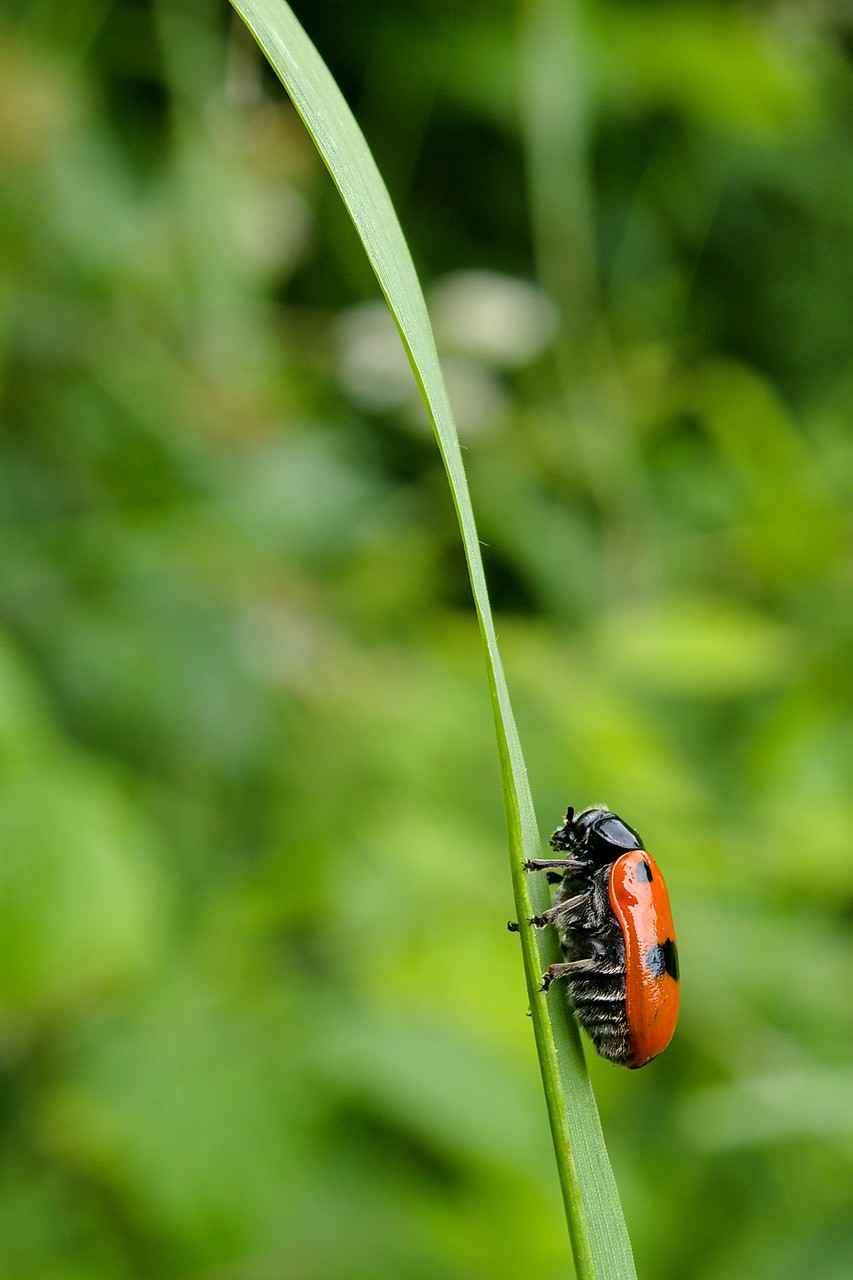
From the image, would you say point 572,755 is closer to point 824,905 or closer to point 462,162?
point 824,905

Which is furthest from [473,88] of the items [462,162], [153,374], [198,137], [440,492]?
[153,374]

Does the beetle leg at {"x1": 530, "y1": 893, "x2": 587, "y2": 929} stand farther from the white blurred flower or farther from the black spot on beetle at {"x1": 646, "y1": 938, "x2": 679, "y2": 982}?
the white blurred flower

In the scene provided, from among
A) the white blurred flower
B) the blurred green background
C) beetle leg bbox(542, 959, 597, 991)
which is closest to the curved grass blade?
beetle leg bbox(542, 959, 597, 991)

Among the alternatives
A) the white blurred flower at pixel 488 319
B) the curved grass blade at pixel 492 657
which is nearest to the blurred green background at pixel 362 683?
the white blurred flower at pixel 488 319

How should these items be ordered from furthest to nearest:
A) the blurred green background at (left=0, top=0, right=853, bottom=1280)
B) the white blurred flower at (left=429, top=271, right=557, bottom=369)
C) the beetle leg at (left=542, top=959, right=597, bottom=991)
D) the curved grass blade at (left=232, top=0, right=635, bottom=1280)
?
the white blurred flower at (left=429, top=271, right=557, bottom=369) < the blurred green background at (left=0, top=0, right=853, bottom=1280) < the beetle leg at (left=542, top=959, right=597, bottom=991) < the curved grass blade at (left=232, top=0, right=635, bottom=1280)

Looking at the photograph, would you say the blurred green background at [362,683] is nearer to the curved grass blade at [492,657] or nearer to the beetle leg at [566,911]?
the beetle leg at [566,911]

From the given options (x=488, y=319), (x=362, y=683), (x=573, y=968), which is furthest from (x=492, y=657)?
(x=488, y=319)

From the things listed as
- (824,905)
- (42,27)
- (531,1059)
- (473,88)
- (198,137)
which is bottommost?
(531,1059)
